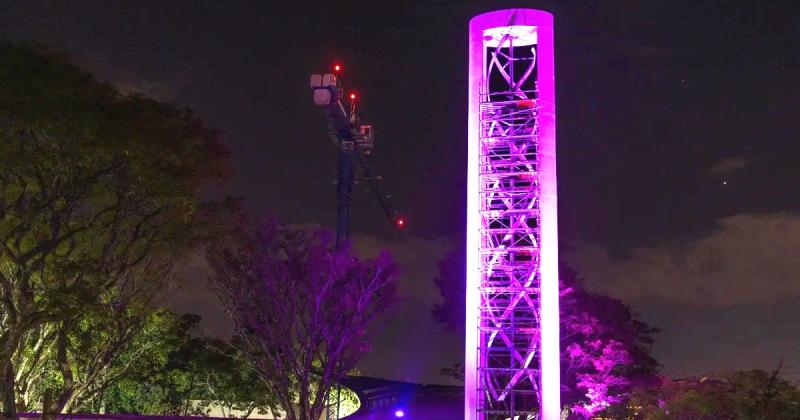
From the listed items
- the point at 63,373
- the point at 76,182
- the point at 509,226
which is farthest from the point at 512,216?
the point at 63,373

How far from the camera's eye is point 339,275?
2394cm

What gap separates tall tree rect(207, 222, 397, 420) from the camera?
23.6m

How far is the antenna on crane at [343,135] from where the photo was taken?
33781 millimetres

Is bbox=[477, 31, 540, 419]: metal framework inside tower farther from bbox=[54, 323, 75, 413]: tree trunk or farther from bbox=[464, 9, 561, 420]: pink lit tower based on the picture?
bbox=[54, 323, 75, 413]: tree trunk

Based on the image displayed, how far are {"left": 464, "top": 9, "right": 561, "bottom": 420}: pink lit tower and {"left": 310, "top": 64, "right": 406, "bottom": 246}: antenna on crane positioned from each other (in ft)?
45.2

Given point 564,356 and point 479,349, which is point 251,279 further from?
point 564,356

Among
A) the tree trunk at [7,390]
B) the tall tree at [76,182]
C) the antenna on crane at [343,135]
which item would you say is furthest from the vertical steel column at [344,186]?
the tree trunk at [7,390]

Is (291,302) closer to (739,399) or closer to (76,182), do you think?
(76,182)

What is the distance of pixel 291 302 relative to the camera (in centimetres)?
2366

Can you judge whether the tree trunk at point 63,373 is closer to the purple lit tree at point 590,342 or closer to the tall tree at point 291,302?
the tall tree at point 291,302

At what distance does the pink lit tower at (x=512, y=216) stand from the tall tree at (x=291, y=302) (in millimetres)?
5391

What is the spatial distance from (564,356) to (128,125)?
1684cm

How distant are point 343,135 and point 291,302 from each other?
14.9 meters

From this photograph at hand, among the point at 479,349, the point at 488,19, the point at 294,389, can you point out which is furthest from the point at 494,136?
the point at 294,389
